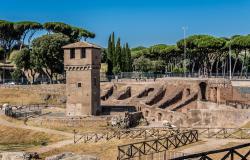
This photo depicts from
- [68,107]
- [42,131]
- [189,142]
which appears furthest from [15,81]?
[189,142]

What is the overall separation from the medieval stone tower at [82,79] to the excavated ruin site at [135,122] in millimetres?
1812

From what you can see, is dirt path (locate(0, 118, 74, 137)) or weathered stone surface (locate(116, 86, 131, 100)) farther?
weathered stone surface (locate(116, 86, 131, 100))

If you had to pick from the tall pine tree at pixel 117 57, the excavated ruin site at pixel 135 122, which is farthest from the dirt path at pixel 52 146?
the tall pine tree at pixel 117 57

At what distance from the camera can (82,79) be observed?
1999 inches

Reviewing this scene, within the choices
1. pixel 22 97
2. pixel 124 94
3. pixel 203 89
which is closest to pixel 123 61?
pixel 124 94

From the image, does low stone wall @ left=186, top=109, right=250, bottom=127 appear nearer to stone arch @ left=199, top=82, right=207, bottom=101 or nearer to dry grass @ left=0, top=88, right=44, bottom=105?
stone arch @ left=199, top=82, right=207, bottom=101

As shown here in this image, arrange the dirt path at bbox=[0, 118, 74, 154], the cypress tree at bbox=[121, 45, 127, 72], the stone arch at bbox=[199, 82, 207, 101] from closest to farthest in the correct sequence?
the dirt path at bbox=[0, 118, 74, 154]
the stone arch at bbox=[199, 82, 207, 101]
the cypress tree at bbox=[121, 45, 127, 72]

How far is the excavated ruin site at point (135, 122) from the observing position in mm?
29609

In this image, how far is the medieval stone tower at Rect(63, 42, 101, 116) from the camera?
5025 centimetres

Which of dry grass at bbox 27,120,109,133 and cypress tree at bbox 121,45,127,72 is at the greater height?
cypress tree at bbox 121,45,127,72

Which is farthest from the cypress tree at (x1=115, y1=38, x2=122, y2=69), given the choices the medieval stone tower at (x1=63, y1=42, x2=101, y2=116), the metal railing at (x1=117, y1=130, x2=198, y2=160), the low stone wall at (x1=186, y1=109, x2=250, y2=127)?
the metal railing at (x1=117, y1=130, x2=198, y2=160)

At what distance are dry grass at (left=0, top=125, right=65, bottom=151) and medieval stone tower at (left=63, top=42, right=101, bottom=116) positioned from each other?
361 inches

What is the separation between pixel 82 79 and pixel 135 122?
8.10 metres

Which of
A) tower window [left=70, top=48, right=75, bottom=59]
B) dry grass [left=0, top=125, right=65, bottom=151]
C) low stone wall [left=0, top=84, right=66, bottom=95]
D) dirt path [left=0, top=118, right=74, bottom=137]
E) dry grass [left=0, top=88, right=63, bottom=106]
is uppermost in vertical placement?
tower window [left=70, top=48, right=75, bottom=59]
